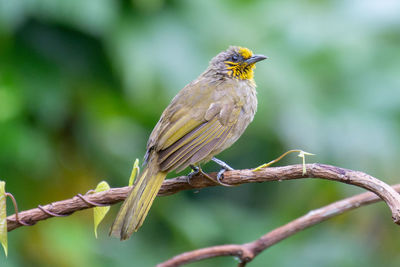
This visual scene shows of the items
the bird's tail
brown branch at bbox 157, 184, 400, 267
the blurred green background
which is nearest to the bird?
the bird's tail

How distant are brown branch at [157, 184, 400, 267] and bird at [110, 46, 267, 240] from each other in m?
0.30

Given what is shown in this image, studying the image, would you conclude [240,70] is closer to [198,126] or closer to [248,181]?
[198,126]

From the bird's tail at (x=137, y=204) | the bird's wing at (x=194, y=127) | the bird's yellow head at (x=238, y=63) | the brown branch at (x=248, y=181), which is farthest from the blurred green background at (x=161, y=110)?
the brown branch at (x=248, y=181)

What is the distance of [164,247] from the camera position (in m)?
4.61

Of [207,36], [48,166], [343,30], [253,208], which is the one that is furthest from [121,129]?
[343,30]

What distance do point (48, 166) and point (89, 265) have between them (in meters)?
Answer: 0.72

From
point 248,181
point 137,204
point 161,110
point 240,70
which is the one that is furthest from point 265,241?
point 161,110

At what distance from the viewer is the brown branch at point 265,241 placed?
2777 millimetres

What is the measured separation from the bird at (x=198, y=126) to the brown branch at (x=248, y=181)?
0.09 m

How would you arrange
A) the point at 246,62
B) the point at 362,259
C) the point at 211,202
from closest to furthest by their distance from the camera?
the point at 246,62, the point at 362,259, the point at 211,202

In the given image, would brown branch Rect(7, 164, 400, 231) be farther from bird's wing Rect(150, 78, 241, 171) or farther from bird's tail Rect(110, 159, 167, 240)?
bird's wing Rect(150, 78, 241, 171)

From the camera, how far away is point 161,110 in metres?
4.68

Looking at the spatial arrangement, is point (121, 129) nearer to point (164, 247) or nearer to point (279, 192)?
point (164, 247)

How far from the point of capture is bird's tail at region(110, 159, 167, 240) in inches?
103
